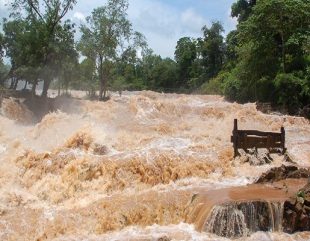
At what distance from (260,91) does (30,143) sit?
15.2 metres

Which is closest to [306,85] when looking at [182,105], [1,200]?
[182,105]

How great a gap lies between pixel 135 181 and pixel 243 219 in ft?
15.4

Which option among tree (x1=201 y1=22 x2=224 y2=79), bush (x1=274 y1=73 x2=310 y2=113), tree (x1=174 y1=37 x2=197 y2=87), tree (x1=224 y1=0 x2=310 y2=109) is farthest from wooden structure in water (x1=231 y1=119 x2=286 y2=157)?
tree (x1=174 y1=37 x2=197 y2=87)

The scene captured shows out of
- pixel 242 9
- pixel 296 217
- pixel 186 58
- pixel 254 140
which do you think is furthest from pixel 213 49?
pixel 296 217

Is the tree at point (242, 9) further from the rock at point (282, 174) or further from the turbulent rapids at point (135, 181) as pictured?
the rock at point (282, 174)

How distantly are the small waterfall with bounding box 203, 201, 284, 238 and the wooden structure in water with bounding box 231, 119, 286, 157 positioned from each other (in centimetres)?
533

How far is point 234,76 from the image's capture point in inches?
1313

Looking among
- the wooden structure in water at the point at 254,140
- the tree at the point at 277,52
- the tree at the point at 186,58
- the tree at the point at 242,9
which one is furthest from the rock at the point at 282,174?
the tree at the point at 186,58

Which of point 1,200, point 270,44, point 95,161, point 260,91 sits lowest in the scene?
point 1,200

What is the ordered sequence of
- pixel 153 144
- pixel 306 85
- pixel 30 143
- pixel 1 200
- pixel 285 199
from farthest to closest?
pixel 306 85 → pixel 30 143 → pixel 153 144 → pixel 1 200 → pixel 285 199

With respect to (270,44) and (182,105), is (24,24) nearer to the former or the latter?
(182,105)

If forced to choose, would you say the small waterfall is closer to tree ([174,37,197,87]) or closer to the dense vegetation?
the dense vegetation

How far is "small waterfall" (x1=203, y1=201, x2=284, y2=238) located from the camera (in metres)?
12.2

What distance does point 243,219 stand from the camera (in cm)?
1223
